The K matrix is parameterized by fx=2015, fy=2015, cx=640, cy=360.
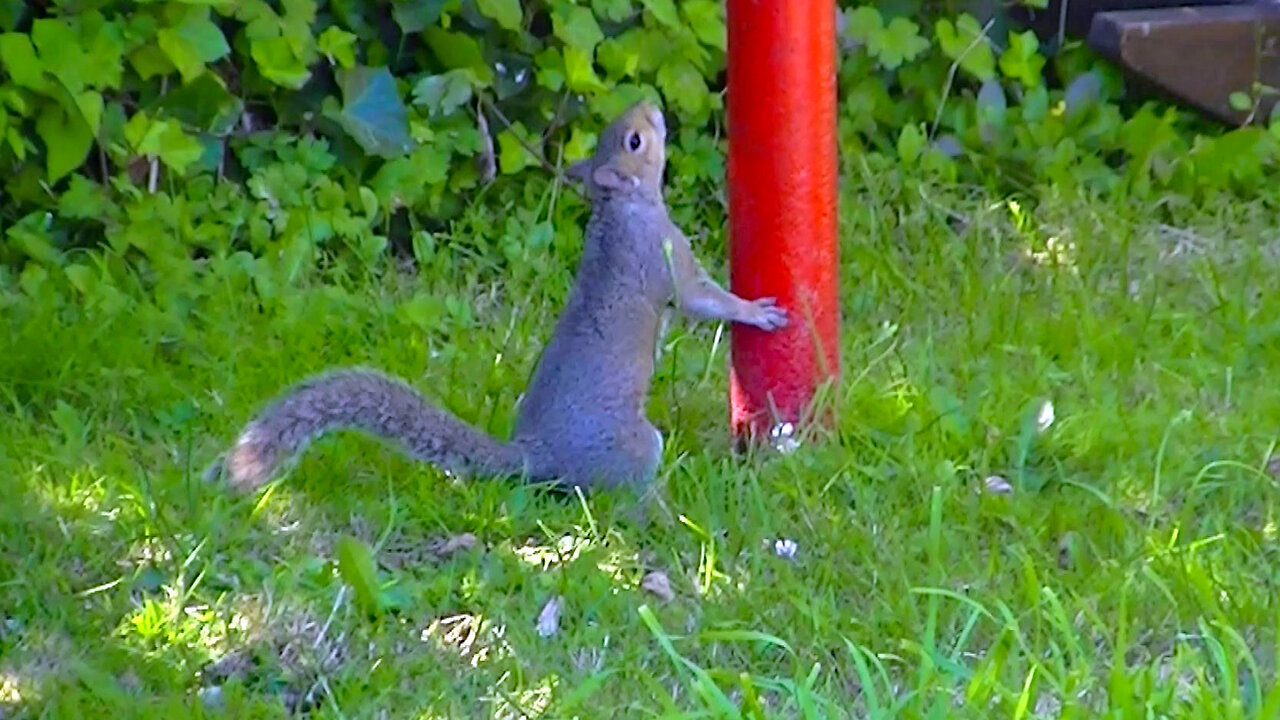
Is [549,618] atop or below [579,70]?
below

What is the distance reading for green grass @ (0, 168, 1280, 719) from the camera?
8.59ft

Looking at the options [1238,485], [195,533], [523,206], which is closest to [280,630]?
[195,533]

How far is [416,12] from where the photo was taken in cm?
424

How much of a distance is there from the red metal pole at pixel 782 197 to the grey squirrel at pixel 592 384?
54 millimetres

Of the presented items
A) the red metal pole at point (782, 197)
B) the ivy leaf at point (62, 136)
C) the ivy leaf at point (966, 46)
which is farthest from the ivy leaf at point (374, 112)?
the ivy leaf at point (966, 46)

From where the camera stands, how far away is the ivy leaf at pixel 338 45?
4.13 metres

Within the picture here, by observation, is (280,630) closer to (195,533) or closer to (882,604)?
(195,533)

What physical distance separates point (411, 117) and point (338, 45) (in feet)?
→ 0.83

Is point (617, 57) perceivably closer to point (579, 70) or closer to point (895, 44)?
point (579, 70)

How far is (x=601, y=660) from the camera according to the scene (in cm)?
271

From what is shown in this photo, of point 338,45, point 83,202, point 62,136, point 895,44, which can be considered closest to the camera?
point 62,136

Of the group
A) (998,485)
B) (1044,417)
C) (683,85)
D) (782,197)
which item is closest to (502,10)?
(683,85)

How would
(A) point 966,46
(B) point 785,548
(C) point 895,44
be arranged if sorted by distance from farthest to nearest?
(A) point 966,46, (C) point 895,44, (B) point 785,548

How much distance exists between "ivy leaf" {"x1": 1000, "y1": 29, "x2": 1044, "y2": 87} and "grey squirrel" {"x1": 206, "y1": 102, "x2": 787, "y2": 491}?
1.59 metres
